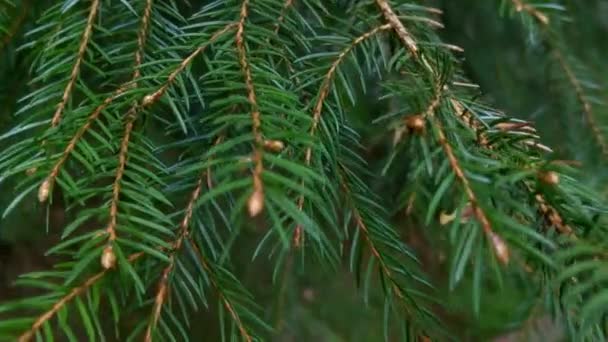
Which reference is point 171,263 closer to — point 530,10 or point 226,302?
point 226,302

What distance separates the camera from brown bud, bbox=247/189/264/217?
1.22 ft

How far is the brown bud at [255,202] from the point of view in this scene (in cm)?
37

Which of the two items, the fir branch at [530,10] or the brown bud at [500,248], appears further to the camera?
the fir branch at [530,10]

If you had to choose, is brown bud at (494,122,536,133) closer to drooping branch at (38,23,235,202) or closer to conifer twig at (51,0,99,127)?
drooping branch at (38,23,235,202)

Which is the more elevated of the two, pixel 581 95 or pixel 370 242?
pixel 370 242

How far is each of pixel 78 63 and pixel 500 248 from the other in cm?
36

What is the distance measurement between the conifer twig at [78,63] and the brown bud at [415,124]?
0.85 ft

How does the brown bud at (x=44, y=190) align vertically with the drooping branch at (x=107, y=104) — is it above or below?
below

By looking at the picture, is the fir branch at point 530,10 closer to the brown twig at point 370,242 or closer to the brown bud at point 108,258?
the brown twig at point 370,242

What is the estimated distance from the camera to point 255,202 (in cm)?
38

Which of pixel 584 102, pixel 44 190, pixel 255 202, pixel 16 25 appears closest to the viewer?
pixel 255 202

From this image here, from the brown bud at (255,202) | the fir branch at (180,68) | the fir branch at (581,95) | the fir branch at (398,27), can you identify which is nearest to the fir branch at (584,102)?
the fir branch at (581,95)

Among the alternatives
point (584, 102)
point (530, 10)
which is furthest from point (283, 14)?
point (584, 102)

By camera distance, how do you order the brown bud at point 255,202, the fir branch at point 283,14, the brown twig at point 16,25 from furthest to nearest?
the brown twig at point 16,25
the fir branch at point 283,14
the brown bud at point 255,202
